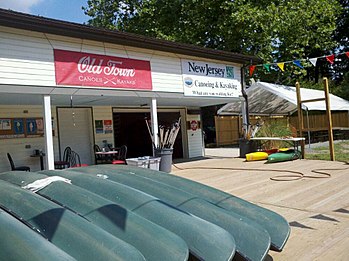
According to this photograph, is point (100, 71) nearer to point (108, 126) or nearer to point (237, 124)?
point (108, 126)

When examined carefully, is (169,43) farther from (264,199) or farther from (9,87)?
(264,199)

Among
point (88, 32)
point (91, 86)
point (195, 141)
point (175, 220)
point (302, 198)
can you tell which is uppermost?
point (88, 32)

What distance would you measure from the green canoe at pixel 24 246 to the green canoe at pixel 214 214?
3.59ft

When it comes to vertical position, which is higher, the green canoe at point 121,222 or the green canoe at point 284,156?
the green canoe at point 121,222

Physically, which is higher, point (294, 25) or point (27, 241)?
point (294, 25)

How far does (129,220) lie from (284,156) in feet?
31.9

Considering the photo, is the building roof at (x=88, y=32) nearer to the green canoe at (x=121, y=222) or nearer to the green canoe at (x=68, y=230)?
the green canoe at (x=121, y=222)

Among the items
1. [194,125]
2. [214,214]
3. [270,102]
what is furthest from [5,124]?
[270,102]

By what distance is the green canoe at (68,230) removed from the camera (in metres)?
2.00

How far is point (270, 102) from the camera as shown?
18203 millimetres

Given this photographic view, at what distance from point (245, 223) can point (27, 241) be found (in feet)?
5.24

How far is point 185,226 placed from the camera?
2443mm

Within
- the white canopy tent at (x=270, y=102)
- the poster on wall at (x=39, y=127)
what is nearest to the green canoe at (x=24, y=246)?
the poster on wall at (x=39, y=127)

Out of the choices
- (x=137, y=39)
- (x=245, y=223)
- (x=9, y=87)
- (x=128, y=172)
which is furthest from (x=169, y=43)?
(x=245, y=223)
